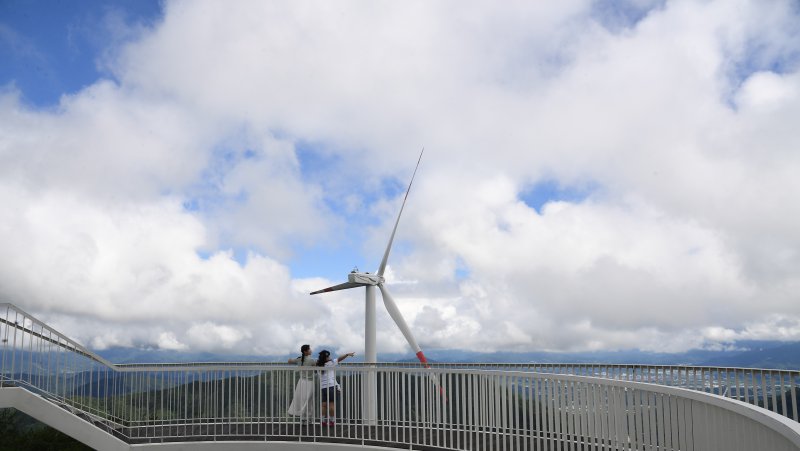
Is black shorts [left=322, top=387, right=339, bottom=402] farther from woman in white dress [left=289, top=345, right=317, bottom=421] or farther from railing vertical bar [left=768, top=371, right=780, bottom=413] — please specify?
railing vertical bar [left=768, top=371, right=780, bottom=413]

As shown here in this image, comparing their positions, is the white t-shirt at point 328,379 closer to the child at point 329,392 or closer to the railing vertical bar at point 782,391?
the child at point 329,392

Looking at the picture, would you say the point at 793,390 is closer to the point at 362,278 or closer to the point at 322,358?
the point at 322,358

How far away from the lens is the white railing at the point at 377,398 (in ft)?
41.9

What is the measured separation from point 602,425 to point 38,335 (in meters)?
14.3

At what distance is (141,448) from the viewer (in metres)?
16.9

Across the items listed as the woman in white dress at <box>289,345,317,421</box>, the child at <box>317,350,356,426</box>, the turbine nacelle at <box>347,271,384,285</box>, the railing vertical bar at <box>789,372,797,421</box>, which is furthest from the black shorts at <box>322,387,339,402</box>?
the railing vertical bar at <box>789,372,797,421</box>

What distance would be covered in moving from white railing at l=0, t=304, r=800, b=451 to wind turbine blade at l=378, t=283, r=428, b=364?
8595 mm

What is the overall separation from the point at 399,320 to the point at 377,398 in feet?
37.2

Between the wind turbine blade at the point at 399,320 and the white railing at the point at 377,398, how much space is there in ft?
28.2

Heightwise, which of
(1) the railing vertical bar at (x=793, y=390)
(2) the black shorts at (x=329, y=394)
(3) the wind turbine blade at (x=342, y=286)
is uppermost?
(3) the wind turbine blade at (x=342, y=286)

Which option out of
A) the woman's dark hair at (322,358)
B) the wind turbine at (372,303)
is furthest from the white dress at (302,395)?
the wind turbine at (372,303)

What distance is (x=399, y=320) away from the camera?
28.3m

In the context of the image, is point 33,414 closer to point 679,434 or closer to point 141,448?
point 141,448

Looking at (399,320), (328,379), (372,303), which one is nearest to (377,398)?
Result: (328,379)
